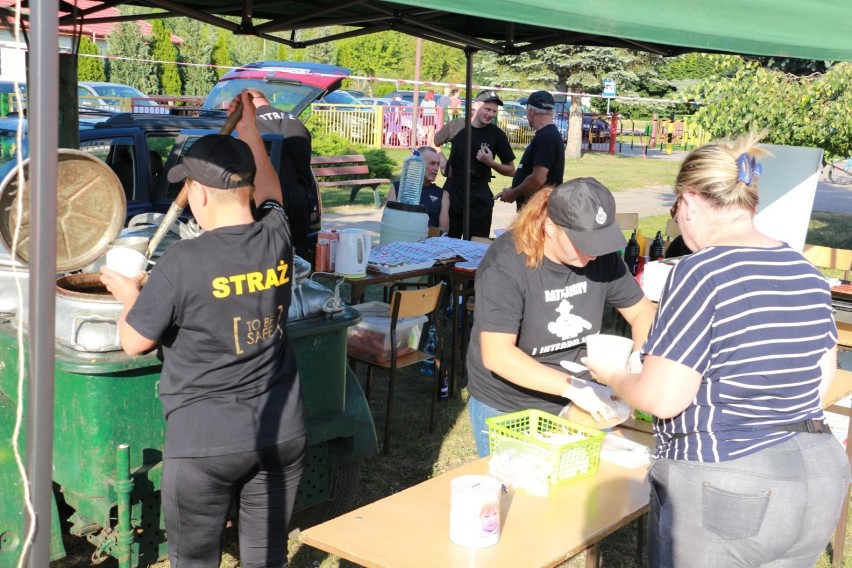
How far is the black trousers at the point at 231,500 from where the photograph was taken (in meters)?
2.56

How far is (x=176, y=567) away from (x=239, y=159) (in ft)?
3.97

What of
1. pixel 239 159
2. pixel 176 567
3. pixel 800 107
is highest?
pixel 800 107

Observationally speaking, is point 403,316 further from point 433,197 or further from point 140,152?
point 140,152

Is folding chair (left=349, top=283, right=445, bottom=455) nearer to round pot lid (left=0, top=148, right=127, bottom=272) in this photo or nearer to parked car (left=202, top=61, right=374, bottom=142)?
round pot lid (left=0, top=148, right=127, bottom=272)

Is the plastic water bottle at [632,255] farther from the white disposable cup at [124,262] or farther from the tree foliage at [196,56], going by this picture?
the tree foliage at [196,56]

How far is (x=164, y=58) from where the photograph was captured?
102ft

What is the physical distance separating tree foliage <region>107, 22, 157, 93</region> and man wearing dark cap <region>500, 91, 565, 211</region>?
2421 centimetres

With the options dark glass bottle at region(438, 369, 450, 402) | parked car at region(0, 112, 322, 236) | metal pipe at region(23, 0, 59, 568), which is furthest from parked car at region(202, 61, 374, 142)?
metal pipe at region(23, 0, 59, 568)

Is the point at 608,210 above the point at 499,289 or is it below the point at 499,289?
above

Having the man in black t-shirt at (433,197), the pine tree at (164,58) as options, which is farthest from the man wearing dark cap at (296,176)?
the pine tree at (164,58)

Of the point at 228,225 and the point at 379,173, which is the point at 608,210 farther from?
the point at 379,173

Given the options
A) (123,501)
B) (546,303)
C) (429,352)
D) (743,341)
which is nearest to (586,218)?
(546,303)

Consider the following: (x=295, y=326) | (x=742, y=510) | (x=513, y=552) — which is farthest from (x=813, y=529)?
(x=295, y=326)

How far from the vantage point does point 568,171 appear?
838 inches
